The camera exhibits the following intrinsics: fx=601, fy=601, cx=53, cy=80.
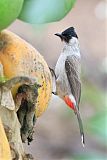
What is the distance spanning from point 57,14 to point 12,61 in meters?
0.08

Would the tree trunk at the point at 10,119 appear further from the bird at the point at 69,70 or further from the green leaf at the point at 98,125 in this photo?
the green leaf at the point at 98,125

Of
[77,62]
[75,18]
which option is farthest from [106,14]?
[77,62]

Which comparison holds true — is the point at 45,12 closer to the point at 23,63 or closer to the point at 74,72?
the point at 23,63

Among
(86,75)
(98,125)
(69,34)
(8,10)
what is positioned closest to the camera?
(8,10)

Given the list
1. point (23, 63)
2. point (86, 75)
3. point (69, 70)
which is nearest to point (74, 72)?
point (69, 70)

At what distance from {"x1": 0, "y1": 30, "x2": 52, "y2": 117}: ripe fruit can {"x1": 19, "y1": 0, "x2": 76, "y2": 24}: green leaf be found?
35 millimetres

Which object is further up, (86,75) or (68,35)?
(68,35)

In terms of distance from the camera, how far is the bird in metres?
0.86

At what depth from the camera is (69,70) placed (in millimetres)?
919

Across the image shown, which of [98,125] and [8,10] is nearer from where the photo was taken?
[8,10]

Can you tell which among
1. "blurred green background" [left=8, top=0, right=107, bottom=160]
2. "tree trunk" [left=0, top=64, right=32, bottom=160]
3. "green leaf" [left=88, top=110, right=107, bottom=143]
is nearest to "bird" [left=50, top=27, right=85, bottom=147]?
"tree trunk" [left=0, top=64, right=32, bottom=160]

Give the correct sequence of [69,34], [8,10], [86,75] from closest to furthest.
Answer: [8,10] → [69,34] → [86,75]

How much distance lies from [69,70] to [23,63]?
0.59ft

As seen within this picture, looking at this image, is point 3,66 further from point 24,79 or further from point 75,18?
point 75,18
